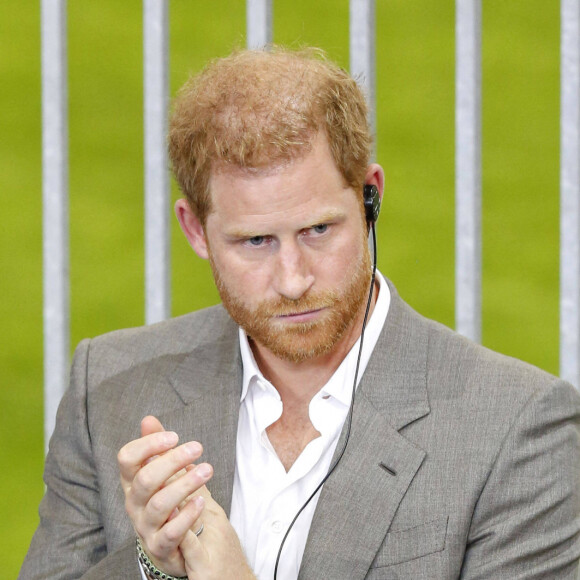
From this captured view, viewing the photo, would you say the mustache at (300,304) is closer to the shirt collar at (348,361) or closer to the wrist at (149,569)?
the shirt collar at (348,361)

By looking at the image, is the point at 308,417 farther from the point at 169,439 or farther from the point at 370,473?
the point at 169,439

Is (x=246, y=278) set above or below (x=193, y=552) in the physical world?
above

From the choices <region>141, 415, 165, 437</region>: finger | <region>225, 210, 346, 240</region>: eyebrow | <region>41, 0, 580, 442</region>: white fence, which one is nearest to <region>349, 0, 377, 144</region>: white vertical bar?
<region>41, 0, 580, 442</region>: white fence

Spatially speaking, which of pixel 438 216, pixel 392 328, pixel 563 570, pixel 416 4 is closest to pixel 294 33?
pixel 416 4

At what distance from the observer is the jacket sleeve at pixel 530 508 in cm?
124

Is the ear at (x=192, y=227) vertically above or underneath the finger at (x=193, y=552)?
above

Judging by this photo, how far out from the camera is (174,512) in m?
1.13

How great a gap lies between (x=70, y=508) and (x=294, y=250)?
564 mm

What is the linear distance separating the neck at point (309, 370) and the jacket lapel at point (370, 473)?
0.06m

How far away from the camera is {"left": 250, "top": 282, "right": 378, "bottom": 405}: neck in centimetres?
143

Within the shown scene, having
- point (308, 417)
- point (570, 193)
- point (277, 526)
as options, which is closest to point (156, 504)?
point (277, 526)

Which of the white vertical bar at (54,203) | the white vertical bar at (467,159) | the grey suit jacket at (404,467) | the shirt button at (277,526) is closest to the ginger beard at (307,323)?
the grey suit jacket at (404,467)

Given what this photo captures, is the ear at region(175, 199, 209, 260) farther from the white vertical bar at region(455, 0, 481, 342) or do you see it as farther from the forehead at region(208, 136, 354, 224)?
the white vertical bar at region(455, 0, 481, 342)

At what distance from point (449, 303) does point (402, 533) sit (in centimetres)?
98
